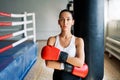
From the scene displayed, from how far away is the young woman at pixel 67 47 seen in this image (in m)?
1.43

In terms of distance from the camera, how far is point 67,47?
4.81 ft

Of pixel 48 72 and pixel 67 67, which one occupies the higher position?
pixel 67 67

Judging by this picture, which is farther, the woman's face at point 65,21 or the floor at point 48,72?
the floor at point 48,72

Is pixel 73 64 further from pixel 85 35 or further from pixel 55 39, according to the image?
pixel 85 35


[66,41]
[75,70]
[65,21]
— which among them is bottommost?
[75,70]

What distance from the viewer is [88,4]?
2566 millimetres

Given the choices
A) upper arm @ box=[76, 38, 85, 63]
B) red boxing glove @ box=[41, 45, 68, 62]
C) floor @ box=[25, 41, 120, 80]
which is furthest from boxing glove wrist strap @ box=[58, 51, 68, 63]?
floor @ box=[25, 41, 120, 80]

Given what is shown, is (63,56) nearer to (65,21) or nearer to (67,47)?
(67,47)

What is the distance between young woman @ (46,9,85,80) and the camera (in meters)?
1.43

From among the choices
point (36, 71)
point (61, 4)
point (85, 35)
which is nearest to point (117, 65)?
point (36, 71)

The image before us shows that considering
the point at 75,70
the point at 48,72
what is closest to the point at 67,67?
the point at 75,70

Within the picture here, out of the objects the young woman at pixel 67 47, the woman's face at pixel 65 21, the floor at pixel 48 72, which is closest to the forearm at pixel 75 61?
the young woman at pixel 67 47

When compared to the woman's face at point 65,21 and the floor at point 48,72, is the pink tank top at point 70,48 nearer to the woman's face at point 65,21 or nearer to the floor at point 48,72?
the woman's face at point 65,21

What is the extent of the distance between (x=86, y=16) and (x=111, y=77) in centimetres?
148
